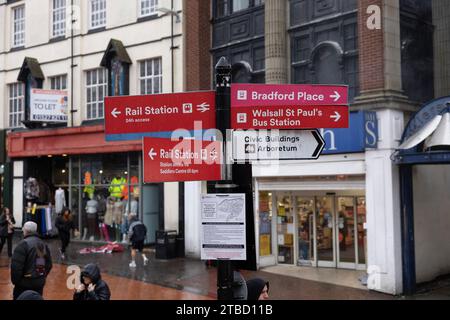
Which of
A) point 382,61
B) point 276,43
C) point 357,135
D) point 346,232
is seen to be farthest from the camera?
point 276,43

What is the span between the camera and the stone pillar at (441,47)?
1394 cm

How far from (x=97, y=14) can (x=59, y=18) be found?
85.3 inches

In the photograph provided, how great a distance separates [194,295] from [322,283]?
3302 millimetres

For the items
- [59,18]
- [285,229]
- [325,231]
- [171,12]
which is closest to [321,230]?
[325,231]

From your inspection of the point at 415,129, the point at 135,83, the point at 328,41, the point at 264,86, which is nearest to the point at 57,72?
the point at 135,83

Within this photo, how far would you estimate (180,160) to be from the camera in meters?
4.57

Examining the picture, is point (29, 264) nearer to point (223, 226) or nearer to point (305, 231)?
point (223, 226)

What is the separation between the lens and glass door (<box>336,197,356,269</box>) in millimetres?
14383

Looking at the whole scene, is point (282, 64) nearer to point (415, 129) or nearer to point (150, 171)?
point (415, 129)

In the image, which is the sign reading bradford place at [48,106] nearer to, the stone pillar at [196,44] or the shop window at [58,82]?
the shop window at [58,82]

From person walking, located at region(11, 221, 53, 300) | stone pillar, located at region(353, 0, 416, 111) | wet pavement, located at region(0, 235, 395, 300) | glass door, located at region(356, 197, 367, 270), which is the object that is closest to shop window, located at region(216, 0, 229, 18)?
stone pillar, located at region(353, 0, 416, 111)

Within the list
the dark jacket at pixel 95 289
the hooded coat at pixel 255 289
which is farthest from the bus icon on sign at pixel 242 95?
the dark jacket at pixel 95 289

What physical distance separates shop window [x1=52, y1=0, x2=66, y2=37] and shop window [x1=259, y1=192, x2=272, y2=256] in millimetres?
11032

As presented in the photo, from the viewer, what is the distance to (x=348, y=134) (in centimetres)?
1253
